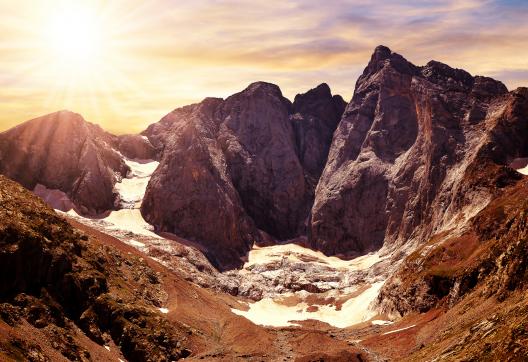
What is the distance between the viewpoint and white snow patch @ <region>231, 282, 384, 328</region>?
176887 mm

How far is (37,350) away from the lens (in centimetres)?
9712

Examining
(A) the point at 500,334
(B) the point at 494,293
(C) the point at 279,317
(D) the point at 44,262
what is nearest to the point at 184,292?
(C) the point at 279,317

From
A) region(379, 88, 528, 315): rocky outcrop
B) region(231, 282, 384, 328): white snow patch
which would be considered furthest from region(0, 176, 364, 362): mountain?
region(379, 88, 528, 315): rocky outcrop

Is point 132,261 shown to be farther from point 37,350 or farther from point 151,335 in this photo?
point 37,350

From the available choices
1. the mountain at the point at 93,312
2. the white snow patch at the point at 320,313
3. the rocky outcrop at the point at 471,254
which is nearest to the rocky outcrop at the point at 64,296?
the mountain at the point at 93,312

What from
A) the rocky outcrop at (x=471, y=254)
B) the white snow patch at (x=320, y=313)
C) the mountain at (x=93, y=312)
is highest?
the rocky outcrop at (x=471, y=254)

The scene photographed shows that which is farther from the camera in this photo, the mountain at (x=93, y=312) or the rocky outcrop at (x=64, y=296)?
the rocky outcrop at (x=64, y=296)

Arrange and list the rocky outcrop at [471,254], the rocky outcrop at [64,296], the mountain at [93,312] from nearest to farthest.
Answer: the mountain at [93,312]
the rocky outcrop at [64,296]
the rocky outcrop at [471,254]

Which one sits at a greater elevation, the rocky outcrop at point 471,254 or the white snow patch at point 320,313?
the rocky outcrop at point 471,254

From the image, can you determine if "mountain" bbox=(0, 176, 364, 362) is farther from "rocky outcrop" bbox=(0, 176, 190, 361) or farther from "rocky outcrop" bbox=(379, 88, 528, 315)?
"rocky outcrop" bbox=(379, 88, 528, 315)

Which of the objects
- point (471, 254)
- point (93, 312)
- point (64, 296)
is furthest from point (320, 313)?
point (64, 296)

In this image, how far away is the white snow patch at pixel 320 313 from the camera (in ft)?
580

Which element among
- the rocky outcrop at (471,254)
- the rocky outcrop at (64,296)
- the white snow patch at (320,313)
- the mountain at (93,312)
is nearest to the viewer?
the mountain at (93,312)

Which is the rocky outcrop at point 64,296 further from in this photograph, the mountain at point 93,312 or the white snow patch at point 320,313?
the white snow patch at point 320,313
